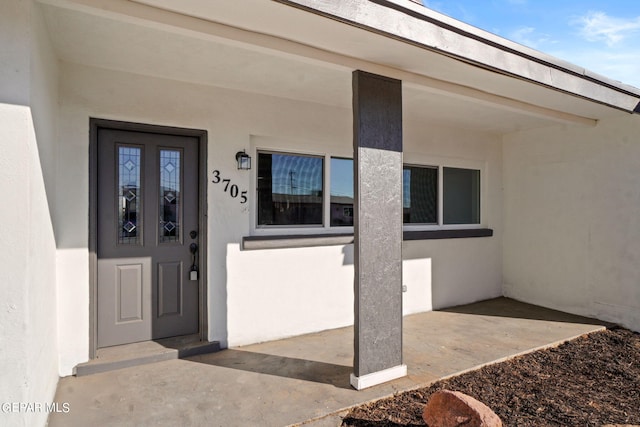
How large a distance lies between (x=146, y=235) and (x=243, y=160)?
3.99ft

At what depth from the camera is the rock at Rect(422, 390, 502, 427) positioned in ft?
6.96

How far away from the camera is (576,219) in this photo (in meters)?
5.04

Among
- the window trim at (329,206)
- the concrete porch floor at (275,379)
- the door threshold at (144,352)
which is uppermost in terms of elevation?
the window trim at (329,206)

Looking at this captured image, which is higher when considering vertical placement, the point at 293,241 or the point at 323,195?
the point at 323,195

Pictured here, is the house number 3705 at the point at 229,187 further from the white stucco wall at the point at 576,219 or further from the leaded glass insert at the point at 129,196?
the white stucco wall at the point at 576,219

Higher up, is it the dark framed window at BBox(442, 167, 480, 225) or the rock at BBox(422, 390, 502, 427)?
the dark framed window at BBox(442, 167, 480, 225)

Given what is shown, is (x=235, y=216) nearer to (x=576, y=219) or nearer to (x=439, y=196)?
(x=439, y=196)

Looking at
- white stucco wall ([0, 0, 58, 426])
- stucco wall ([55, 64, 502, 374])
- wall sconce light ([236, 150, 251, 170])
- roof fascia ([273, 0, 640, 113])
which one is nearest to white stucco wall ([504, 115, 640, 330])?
roof fascia ([273, 0, 640, 113])

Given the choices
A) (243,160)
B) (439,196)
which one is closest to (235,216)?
(243,160)

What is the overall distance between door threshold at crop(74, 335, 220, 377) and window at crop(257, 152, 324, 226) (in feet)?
4.58

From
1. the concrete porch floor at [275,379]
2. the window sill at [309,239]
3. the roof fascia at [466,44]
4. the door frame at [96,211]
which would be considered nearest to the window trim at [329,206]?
the window sill at [309,239]

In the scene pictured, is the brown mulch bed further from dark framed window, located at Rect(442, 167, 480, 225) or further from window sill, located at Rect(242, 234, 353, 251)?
dark framed window, located at Rect(442, 167, 480, 225)

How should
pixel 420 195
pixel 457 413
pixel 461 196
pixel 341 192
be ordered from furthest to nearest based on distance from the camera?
pixel 461 196 < pixel 420 195 < pixel 341 192 < pixel 457 413

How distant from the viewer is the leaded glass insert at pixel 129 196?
351 cm
